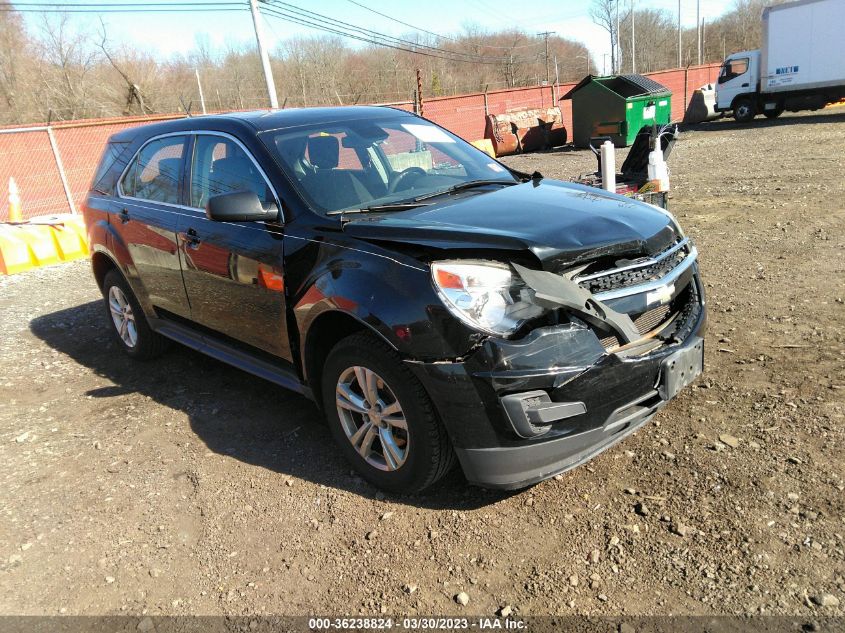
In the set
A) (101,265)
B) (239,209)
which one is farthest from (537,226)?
(101,265)

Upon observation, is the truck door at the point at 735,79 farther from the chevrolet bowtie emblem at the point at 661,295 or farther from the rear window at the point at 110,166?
the chevrolet bowtie emblem at the point at 661,295

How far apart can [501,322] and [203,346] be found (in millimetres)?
2559

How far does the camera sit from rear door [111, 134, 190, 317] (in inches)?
172

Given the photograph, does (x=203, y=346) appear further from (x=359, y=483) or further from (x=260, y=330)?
(x=359, y=483)

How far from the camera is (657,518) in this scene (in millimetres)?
2848

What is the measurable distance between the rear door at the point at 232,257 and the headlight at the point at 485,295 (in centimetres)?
113

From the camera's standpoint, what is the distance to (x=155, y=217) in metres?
4.51

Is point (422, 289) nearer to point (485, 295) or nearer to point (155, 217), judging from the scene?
point (485, 295)

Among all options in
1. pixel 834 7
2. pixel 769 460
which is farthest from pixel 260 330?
pixel 834 7

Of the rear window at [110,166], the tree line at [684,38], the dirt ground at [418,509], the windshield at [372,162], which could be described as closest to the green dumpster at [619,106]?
the dirt ground at [418,509]

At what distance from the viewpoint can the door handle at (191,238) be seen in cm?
405

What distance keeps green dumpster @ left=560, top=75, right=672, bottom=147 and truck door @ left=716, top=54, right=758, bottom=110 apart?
4.48 m

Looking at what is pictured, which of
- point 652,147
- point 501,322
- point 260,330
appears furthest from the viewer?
point 652,147

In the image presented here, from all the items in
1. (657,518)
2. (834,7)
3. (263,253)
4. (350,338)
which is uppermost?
(834,7)
